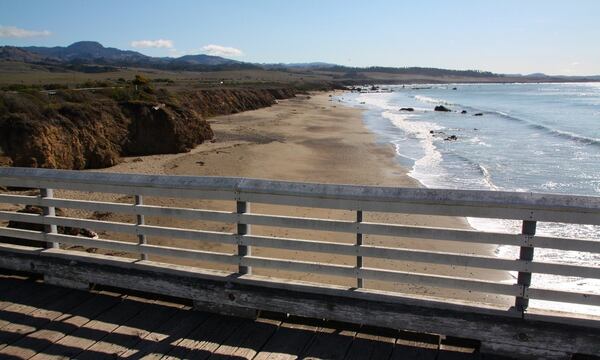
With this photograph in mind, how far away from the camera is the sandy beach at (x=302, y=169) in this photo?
28.2 feet

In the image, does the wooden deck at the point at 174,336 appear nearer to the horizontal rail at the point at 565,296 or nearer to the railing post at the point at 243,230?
the railing post at the point at 243,230

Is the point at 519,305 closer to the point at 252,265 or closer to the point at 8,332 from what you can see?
the point at 252,265

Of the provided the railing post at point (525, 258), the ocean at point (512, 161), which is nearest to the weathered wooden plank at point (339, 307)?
the railing post at point (525, 258)

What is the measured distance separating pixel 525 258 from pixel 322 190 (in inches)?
62.6

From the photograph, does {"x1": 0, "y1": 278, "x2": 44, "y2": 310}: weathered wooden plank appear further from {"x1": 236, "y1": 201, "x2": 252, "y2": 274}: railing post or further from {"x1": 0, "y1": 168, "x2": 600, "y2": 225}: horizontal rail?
{"x1": 236, "y1": 201, "x2": 252, "y2": 274}: railing post

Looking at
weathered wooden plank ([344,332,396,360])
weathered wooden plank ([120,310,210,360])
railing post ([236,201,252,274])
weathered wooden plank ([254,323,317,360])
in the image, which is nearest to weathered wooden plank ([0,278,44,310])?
weathered wooden plank ([120,310,210,360])

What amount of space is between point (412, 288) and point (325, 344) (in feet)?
12.9

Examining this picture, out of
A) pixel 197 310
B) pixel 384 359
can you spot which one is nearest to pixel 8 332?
pixel 197 310

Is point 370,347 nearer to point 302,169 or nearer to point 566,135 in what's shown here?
point 302,169

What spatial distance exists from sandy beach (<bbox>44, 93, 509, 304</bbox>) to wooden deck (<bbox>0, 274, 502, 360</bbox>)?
132 inches

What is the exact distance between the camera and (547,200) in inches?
141

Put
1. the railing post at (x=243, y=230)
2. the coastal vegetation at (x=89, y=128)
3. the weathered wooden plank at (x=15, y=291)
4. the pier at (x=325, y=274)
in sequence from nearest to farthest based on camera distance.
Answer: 1. the pier at (x=325, y=274)
2. the railing post at (x=243, y=230)
3. the weathered wooden plank at (x=15, y=291)
4. the coastal vegetation at (x=89, y=128)

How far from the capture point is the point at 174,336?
13.7ft

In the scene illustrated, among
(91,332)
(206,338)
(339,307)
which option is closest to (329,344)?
(339,307)
